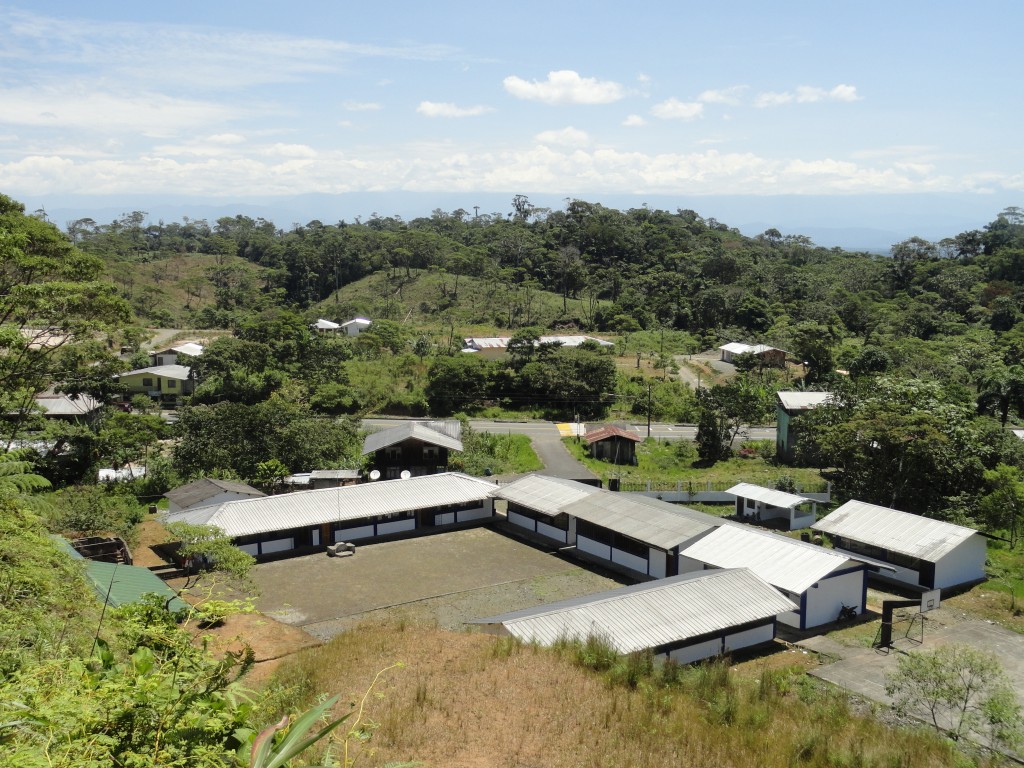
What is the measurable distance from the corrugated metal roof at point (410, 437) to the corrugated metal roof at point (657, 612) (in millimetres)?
15162

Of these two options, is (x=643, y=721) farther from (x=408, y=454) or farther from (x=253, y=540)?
(x=408, y=454)

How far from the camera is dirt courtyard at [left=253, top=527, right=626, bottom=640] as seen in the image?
17.7 meters

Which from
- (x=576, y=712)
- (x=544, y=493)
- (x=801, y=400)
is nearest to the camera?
(x=576, y=712)

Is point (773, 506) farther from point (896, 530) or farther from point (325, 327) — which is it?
point (325, 327)

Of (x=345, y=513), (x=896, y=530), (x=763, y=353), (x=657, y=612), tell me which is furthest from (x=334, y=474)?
(x=763, y=353)

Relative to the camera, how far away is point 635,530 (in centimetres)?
2027

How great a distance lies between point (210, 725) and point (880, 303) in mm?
68944

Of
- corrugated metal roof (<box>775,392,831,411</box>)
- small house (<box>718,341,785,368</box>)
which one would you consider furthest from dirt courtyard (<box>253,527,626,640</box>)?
small house (<box>718,341,785,368</box>)

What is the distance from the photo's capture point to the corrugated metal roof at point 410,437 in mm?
30062

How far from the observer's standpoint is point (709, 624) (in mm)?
Answer: 14859

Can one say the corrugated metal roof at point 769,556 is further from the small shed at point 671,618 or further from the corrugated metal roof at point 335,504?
the corrugated metal roof at point 335,504

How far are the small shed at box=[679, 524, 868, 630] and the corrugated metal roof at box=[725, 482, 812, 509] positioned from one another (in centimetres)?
609

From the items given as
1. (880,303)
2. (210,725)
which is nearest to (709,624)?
(210,725)

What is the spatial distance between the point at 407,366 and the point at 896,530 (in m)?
32.6
